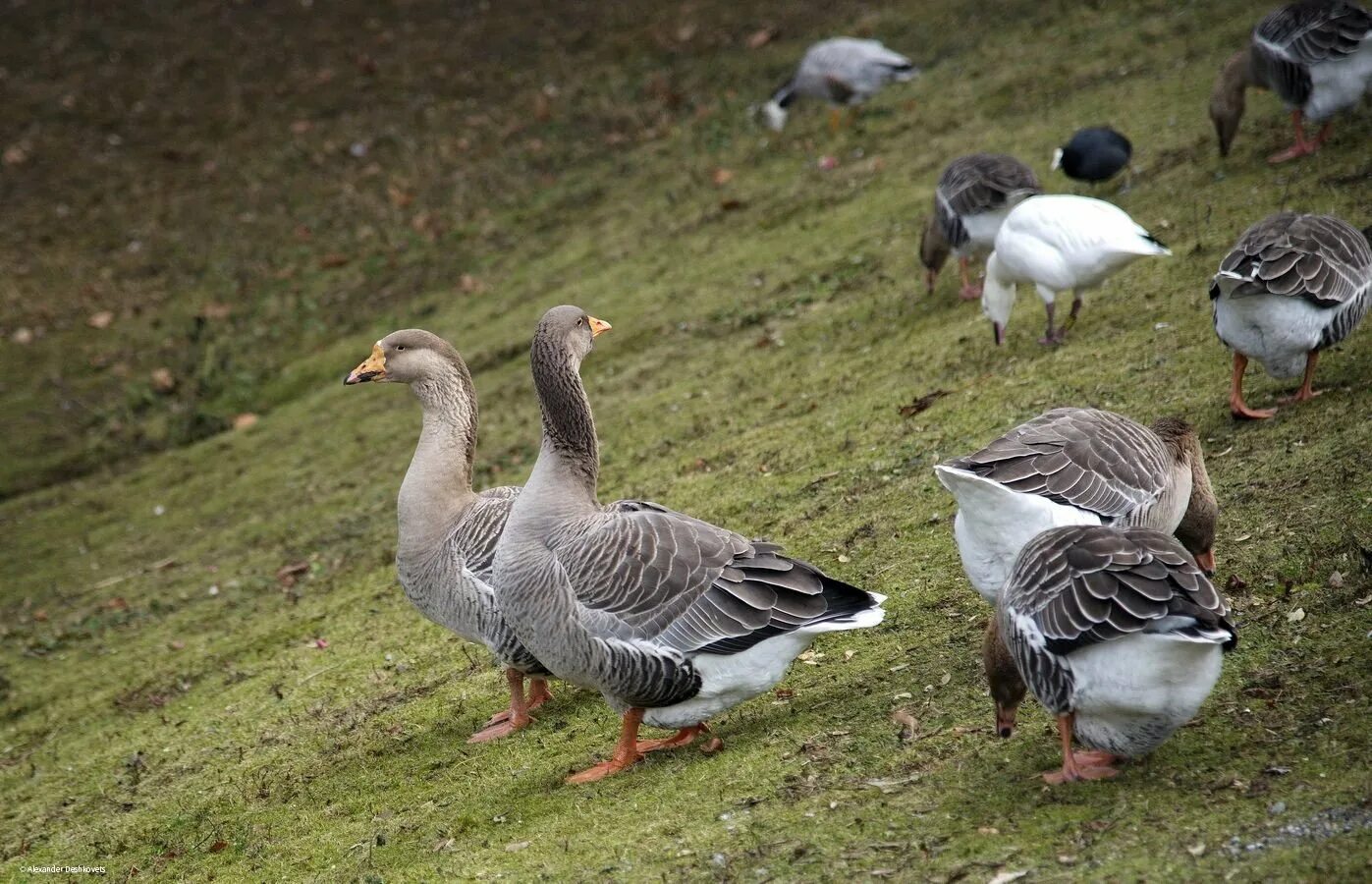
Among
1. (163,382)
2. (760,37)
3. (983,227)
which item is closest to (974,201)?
(983,227)

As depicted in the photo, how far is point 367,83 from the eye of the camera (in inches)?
853

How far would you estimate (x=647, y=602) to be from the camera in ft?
17.9

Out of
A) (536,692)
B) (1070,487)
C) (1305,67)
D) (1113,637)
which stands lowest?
(536,692)

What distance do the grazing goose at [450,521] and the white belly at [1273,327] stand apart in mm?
3928

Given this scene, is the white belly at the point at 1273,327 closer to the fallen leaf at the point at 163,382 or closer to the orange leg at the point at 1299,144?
the orange leg at the point at 1299,144

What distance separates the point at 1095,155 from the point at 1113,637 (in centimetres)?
A: 788

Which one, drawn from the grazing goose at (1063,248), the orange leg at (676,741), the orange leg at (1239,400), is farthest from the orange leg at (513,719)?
the grazing goose at (1063,248)

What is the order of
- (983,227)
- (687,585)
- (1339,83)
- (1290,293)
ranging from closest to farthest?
(687,585), (1290,293), (983,227), (1339,83)

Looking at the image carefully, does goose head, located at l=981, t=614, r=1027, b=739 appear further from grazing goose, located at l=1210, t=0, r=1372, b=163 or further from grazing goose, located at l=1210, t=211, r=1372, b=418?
grazing goose, located at l=1210, t=0, r=1372, b=163

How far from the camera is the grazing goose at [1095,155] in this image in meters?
11.2

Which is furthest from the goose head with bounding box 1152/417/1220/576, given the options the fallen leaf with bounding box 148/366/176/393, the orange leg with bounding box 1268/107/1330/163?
the fallen leaf with bounding box 148/366/176/393

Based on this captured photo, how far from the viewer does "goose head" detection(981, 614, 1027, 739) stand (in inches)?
191

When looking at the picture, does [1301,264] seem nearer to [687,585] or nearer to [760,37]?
[687,585]

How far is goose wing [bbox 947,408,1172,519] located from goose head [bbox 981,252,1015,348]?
152 inches
